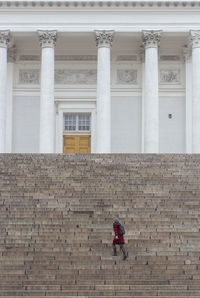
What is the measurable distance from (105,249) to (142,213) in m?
2.73

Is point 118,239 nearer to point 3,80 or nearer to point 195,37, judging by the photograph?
point 3,80

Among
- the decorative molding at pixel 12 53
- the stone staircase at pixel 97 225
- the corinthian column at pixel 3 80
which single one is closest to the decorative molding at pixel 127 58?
the decorative molding at pixel 12 53

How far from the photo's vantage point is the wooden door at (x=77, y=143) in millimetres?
33938

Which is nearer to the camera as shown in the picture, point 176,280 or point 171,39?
point 176,280

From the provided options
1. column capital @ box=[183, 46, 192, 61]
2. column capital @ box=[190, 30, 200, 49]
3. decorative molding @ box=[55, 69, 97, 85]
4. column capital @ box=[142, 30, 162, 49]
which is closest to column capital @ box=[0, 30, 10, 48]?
decorative molding @ box=[55, 69, 97, 85]

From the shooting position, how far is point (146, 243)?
53.4 feet

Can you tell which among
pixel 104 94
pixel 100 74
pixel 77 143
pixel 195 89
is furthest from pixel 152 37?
pixel 77 143

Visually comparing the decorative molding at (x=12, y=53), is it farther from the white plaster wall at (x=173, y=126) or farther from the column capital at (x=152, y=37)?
the white plaster wall at (x=173, y=126)

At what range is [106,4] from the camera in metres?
30.8

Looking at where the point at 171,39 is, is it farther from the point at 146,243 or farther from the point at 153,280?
the point at 153,280

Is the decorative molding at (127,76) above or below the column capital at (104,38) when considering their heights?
below

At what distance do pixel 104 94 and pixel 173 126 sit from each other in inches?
196

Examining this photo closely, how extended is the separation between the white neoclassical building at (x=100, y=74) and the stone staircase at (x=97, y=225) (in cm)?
734

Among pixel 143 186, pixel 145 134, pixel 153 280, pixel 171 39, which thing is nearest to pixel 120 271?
pixel 153 280
